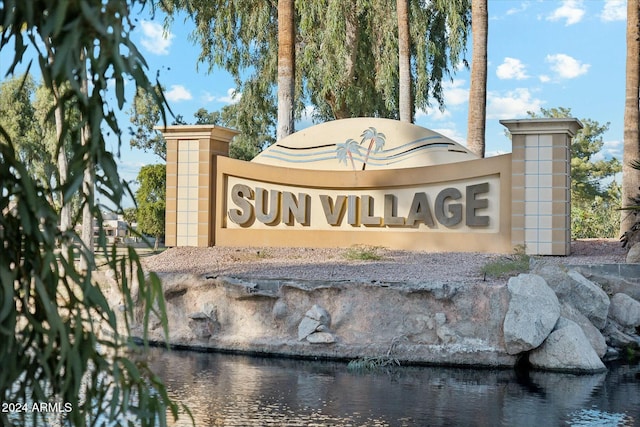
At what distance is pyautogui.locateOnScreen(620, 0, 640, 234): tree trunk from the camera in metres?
16.6

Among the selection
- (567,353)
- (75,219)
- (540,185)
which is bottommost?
(567,353)

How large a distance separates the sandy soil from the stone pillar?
59 cm

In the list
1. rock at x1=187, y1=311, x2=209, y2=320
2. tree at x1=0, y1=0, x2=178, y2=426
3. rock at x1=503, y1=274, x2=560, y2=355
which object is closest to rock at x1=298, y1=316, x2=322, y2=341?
rock at x1=187, y1=311, x2=209, y2=320

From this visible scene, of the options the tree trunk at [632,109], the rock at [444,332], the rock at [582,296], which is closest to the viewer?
the rock at [444,332]

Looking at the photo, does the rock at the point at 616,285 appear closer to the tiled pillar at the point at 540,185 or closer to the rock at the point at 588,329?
the rock at the point at 588,329

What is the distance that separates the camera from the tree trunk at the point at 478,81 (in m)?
18.1

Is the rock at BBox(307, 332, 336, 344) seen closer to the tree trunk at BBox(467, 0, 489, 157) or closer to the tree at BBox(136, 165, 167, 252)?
the tree trunk at BBox(467, 0, 489, 157)

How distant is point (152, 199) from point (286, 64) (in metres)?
15.7

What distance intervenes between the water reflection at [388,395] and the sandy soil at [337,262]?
1.86 metres

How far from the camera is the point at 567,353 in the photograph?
10078mm

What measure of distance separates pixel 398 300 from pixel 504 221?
455cm

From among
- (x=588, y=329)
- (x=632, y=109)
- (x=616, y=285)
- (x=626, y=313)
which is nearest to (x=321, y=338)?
(x=588, y=329)

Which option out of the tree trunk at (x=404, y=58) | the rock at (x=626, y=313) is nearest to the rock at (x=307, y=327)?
the rock at (x=626, y=313)

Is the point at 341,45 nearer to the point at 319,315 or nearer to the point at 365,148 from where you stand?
the point at 365,148
